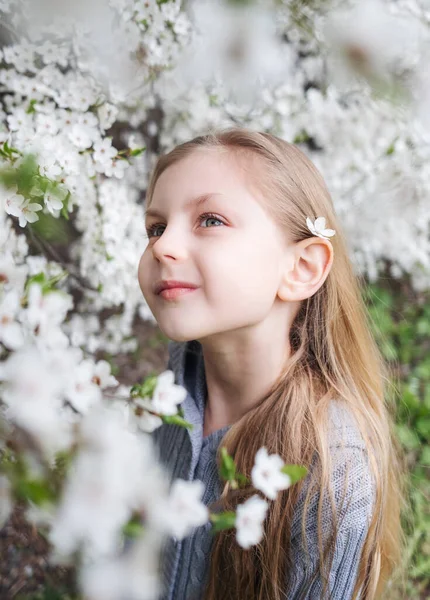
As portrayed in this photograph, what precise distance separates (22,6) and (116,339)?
1270 mm

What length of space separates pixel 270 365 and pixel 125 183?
1305 millimetres

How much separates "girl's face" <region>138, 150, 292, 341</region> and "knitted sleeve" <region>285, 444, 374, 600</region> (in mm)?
334

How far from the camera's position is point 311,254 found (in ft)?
3.64

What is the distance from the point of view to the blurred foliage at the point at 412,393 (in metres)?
2.04

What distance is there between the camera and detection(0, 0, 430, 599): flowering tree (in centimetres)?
49

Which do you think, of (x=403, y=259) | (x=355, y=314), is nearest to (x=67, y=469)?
(x=355, y=314)

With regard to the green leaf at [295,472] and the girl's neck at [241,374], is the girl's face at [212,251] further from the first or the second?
the green leaf at [295,472]

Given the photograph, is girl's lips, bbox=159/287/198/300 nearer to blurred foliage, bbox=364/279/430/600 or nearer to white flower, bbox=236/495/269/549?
white flower, bbox=236/495/269/549

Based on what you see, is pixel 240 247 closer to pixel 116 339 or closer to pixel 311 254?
pixel 311 254

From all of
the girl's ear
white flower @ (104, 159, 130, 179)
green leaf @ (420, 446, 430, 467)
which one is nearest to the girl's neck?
the girl's ear

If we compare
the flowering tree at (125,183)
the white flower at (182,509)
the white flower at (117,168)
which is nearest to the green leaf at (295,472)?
the flowering tree at (125,183)

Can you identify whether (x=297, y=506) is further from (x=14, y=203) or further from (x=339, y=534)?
(x=14, y=203)

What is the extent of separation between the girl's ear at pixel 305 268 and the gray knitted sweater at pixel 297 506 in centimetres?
24

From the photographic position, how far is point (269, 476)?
0.61 m
